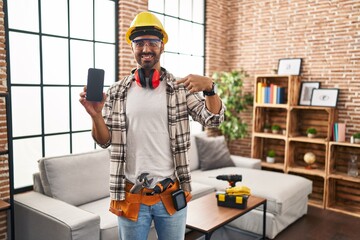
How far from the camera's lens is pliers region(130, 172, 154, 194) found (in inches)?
60.7

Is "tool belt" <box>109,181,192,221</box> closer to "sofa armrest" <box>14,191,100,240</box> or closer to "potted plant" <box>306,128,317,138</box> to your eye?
"sofa armrest" <box>14,191,100,240</box>

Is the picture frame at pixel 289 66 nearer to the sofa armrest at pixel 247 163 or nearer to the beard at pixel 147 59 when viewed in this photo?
the sofa armrest at pixel 247 163

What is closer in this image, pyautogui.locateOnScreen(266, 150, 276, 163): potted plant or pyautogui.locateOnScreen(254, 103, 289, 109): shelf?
pyautogui.locateOnScreen(254, 103, 289, 109): shelf

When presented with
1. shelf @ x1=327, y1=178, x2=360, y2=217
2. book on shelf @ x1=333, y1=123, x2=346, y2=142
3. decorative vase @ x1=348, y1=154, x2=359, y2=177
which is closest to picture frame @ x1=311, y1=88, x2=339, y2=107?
book on shelf @ x1=333, y1=123, x2=346, y2=142

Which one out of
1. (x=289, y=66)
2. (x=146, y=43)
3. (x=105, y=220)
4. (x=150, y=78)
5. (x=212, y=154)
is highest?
(x=289, y=66)

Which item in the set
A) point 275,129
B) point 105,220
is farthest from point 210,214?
point 275,129

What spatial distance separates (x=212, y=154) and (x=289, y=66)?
1715 millimetres

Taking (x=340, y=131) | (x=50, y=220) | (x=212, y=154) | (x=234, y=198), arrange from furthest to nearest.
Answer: (x=212, y=154) < (x=340, y=131) < (x=234, y=198) < (x=50, y=220)

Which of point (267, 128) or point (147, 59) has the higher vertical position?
point (147, 59)

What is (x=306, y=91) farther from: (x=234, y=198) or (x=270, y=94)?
(x=234, y=198)

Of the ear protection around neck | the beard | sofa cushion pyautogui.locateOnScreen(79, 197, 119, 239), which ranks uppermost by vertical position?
the beard

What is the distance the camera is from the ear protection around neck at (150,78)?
5.29ft

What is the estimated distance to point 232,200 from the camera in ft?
9.82

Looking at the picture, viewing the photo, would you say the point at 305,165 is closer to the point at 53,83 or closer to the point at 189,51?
the point at 189,51
